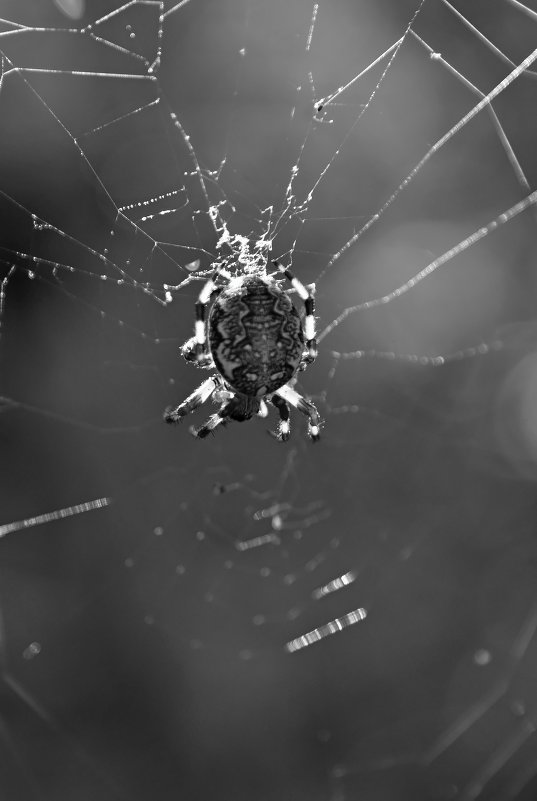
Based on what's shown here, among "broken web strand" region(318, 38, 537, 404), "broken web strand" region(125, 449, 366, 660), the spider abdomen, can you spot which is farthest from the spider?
"broken web strand" region(318, 38, 537, 404)

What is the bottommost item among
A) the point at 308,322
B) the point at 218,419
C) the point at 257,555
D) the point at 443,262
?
the point at 257,555

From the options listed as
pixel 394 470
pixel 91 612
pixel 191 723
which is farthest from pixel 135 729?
pixel 394 470

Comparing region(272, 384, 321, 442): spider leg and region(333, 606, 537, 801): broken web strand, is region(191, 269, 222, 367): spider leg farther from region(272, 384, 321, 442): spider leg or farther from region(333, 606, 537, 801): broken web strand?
region(333, 606, 537, 801): broken web strand

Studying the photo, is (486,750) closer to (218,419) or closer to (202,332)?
(218,419)

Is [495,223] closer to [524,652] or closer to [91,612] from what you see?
[524,652]

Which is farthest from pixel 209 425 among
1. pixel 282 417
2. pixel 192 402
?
pixel 282 417

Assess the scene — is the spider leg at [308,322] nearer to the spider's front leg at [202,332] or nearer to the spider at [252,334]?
the spider at [252,334]

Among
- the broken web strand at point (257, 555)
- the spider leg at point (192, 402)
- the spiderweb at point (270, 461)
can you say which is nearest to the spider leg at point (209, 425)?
the spider leg at point (192, 402)
